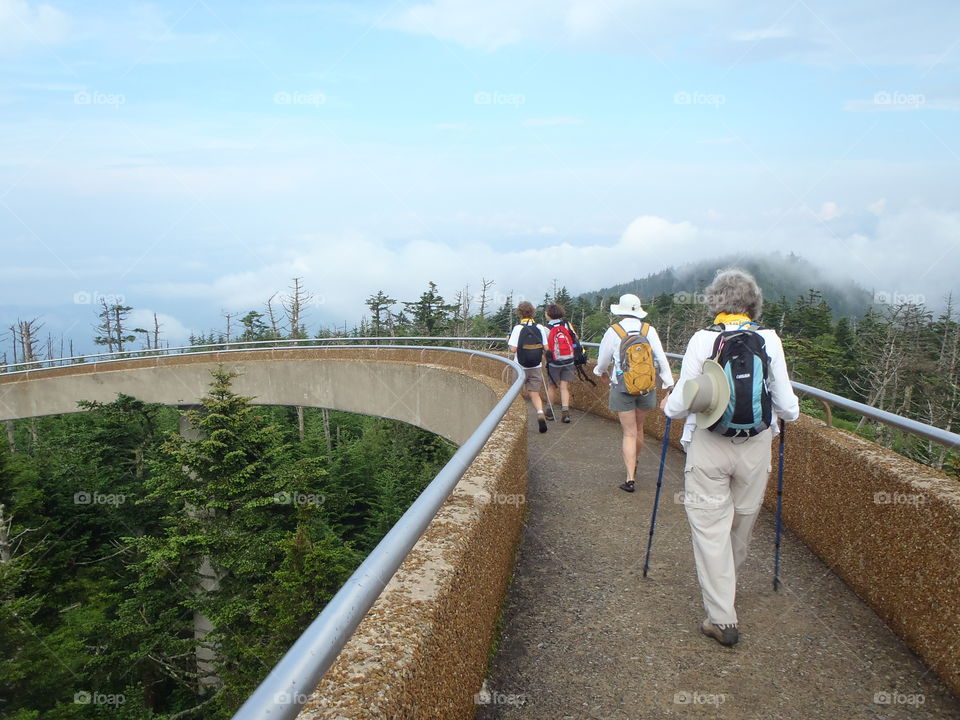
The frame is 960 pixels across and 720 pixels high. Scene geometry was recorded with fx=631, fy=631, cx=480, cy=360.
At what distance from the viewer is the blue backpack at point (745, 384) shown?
3.42 metres

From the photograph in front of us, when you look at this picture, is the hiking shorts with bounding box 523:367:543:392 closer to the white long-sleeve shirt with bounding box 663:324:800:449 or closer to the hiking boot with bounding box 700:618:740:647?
the white long-sleeve shirt with bounding box 663:324:800:449

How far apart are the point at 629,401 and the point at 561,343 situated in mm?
3450

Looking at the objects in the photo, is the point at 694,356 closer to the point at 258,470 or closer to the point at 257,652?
the point at 257,652

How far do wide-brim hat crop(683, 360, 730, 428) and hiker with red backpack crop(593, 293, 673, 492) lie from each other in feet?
8.30

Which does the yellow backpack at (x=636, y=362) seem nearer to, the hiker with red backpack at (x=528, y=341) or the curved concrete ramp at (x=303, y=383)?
the hiker with red backpack at (x=528, y=341)

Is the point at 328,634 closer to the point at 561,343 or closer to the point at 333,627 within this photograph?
the point at 333,627

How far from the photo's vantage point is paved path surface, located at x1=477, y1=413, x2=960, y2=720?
10.1 feet

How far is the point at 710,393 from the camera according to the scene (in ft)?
11.1

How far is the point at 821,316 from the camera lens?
7525 centimetres

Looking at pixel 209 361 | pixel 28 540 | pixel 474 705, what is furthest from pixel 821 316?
pixel 474 705

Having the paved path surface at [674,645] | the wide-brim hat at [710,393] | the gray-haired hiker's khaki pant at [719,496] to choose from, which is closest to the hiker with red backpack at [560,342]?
the paved path surface at [674,645]

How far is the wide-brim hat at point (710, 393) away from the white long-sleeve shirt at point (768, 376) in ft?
0.33

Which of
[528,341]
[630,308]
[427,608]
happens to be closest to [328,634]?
[427,608]

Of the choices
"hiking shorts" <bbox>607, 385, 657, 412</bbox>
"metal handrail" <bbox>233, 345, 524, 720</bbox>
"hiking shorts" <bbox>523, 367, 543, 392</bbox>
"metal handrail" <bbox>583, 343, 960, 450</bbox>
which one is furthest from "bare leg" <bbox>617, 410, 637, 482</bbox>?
"metal handrail" <bbox>233, 345, 524, 720</bbox>
